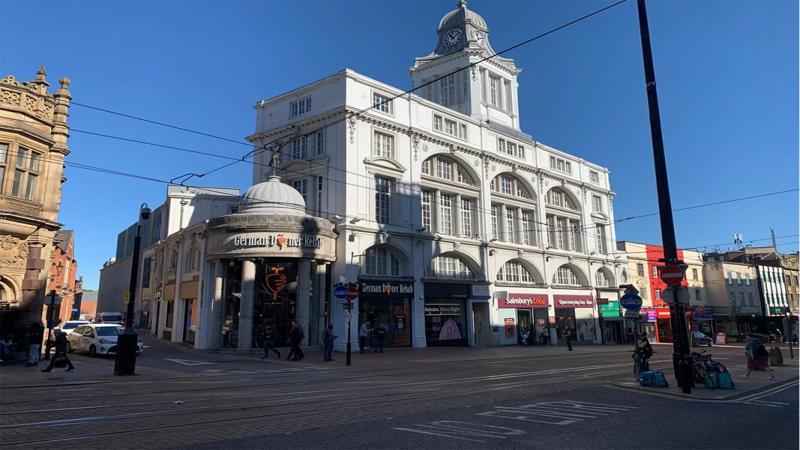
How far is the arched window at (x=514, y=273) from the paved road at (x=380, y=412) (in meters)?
23.7

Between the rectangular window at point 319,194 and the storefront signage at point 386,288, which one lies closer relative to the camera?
the storefront signage at point 386,288

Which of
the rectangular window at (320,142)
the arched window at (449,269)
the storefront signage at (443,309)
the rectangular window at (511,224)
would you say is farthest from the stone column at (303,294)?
the rectangular window at (511,224)

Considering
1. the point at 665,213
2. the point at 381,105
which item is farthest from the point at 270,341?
the point at 665,213

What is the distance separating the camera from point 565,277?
47.0m

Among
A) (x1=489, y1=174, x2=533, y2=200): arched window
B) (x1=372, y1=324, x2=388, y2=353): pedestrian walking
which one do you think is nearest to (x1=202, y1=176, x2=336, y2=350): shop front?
(x1=372, y1=324, x2=388, y2=353): pedestrian walking

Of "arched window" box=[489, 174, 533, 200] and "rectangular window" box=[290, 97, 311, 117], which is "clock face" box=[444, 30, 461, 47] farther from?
"rectangular window" box=[290, 97, 311, 117]

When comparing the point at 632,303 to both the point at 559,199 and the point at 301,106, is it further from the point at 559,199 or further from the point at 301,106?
the point at 559,199

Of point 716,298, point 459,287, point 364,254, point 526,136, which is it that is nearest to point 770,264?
point 716,298

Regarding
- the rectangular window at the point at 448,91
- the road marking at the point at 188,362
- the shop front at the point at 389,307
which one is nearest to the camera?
the road marking at the point at 188,362

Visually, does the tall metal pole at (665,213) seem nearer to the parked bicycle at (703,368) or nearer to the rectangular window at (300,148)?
the parked bicycle at (703,368)

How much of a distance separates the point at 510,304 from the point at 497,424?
105 feet

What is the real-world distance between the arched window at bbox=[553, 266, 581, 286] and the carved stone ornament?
37681mm

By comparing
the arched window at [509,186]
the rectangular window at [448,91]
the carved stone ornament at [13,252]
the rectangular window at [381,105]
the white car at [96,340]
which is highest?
the rectangular window at [448,91]

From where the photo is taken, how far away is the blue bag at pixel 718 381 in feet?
42.8
